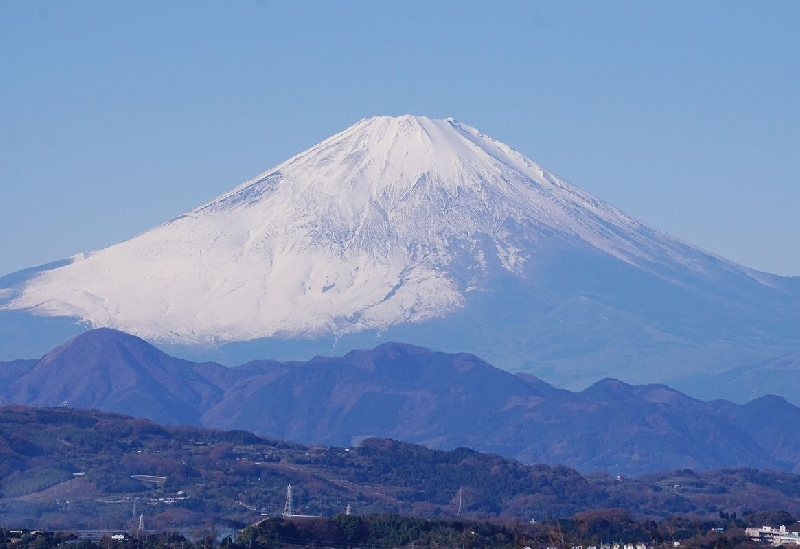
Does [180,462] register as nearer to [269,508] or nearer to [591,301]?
[269,508]

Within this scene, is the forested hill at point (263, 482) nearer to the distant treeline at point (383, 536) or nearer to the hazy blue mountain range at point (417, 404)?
the distant treeline at point (383, 536)

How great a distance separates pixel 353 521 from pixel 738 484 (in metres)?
56.7

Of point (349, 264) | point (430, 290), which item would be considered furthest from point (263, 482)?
point (430, 290)

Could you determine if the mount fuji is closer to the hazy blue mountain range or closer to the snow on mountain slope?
the snow on mountain slope

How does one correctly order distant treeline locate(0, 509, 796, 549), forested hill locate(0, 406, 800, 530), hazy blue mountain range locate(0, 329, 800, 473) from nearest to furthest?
distant treeline locate(0, 509, 796, 549) → forested hill locate(0, 406, 800, 530) → hazy blue mountain range locate(0, 329, 800, 473)

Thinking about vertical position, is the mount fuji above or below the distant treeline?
above

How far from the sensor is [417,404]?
623 ft

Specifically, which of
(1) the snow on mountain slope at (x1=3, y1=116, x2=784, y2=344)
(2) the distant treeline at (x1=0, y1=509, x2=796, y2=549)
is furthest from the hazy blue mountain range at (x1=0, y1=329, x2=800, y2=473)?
(2) the distant treeline at (x1=0, y1=509, x2=796, y2=549)

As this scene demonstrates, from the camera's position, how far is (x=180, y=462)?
355 ft

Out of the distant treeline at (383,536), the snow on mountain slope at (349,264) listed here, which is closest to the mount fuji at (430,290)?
the snow on mountain slope at (349,264)

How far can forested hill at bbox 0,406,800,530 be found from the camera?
94062 mm

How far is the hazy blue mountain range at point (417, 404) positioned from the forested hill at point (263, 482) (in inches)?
1670

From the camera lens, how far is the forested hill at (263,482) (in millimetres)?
94062

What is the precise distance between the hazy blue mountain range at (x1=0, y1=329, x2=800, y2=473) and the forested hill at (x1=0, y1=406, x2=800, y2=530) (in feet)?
139
